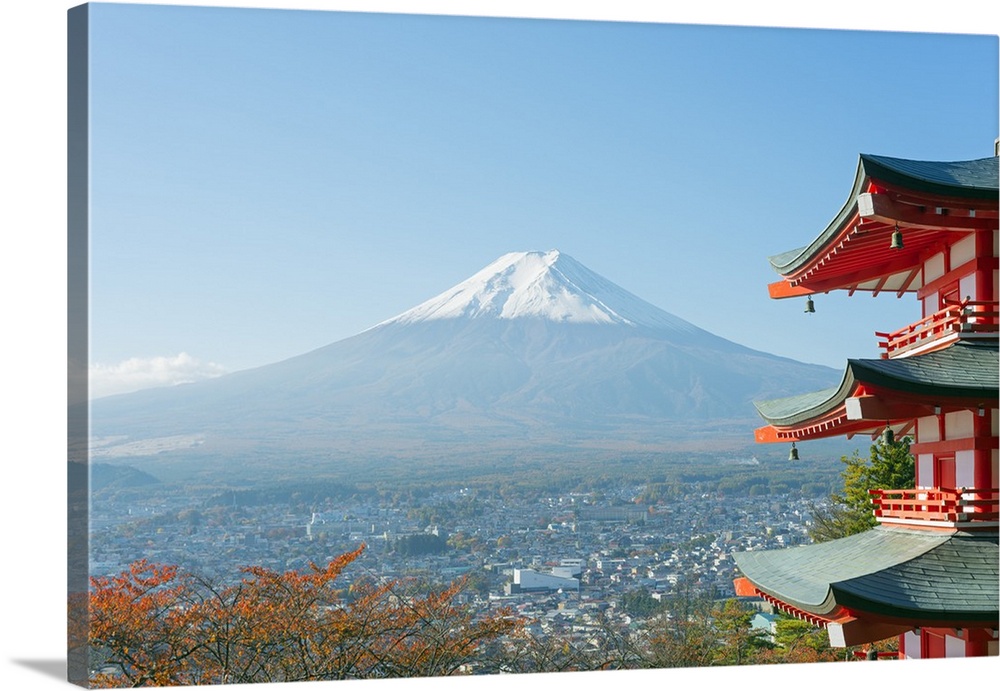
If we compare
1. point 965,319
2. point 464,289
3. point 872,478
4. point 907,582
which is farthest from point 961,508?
point 464,289

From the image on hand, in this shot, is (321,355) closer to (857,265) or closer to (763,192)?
(763,192)

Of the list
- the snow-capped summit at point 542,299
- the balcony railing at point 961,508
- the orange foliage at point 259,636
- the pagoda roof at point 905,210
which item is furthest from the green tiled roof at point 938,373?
the snow-capped summit at point 542,299

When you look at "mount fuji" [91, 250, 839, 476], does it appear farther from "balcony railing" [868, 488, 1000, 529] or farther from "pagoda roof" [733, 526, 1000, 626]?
"balcony railing" [868, 488, 1000, 529]

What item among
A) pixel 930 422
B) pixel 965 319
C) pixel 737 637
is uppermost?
pixel 965 319

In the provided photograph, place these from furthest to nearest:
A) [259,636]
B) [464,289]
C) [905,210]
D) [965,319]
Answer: [464,289] < [259,636] < [965,319] < [905,210]

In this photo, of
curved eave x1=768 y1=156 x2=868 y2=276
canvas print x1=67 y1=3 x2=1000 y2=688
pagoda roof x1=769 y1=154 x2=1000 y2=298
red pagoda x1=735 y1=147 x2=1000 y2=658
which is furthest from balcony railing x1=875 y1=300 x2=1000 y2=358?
canvas print x1=67 y1=3 x2=1000 y2=688

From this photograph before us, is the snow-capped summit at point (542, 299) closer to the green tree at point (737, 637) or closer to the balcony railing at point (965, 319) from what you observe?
the green tree at point (737, 637)

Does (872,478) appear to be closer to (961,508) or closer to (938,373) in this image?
(961,508)
